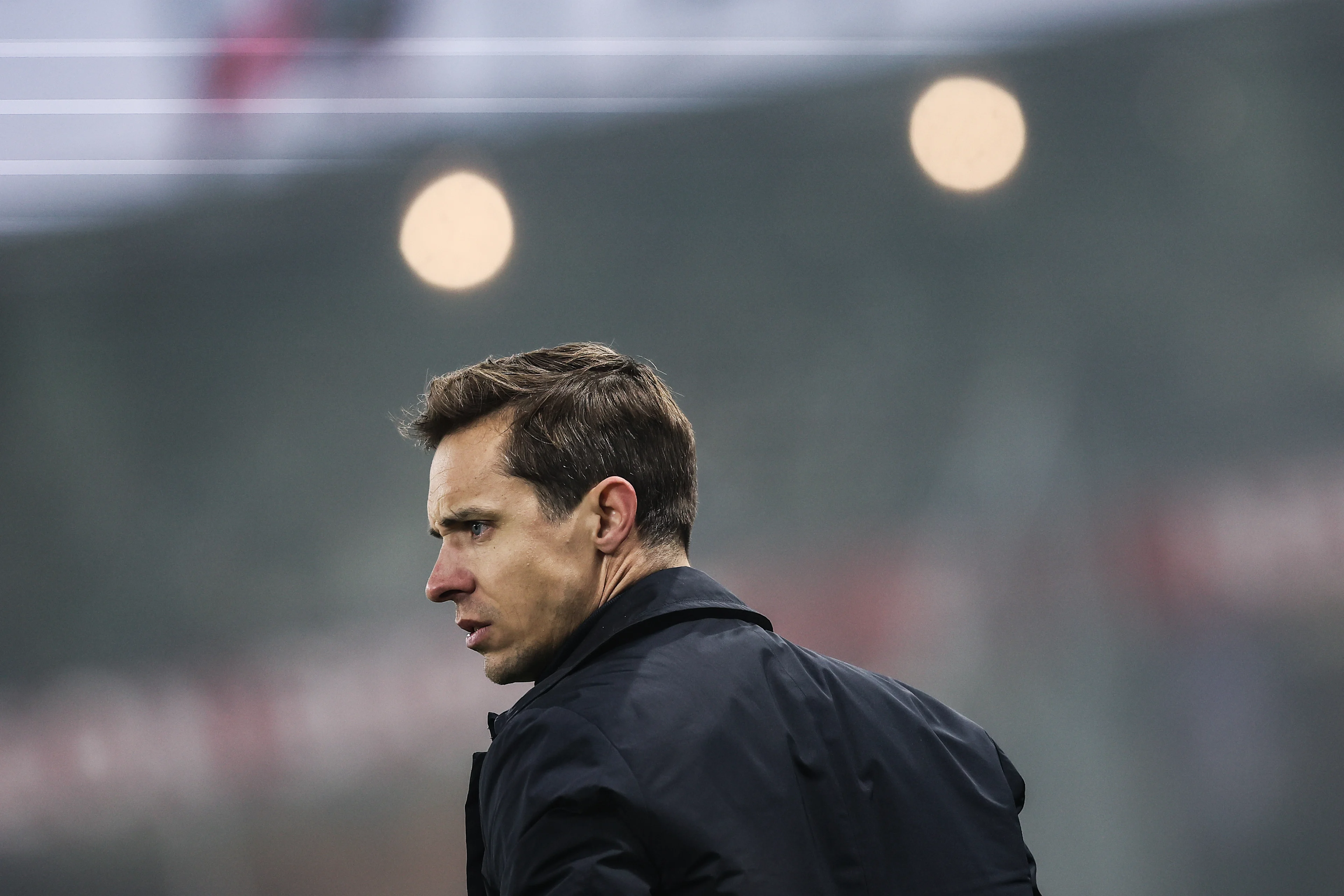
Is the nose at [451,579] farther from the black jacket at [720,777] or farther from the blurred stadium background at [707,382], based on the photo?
the blurred stadium background at [707,382]

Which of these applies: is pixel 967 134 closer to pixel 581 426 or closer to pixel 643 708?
pixel 581 426

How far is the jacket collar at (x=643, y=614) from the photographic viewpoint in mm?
695

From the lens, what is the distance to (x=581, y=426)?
81 centimetres

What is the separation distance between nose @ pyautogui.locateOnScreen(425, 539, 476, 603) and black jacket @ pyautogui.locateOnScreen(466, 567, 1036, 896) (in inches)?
3.7

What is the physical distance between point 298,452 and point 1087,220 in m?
1.09

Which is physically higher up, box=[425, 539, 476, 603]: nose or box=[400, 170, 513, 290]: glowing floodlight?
box=[400, 170, 513, 290]: glowing floodlight

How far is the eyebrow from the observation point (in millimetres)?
796

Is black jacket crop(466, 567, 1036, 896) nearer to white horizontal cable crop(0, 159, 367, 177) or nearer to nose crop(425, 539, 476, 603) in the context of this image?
nose crop(425, 539, 476, 603)

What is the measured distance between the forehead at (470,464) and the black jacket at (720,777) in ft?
0.46

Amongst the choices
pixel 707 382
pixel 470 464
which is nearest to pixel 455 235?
pixel 707 382

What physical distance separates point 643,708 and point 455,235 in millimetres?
1051

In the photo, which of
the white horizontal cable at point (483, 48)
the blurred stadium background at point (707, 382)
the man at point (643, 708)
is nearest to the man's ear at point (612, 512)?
the man at point (643, 708)

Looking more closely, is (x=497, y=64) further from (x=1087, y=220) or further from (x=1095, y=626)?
(x=1095, y=626)

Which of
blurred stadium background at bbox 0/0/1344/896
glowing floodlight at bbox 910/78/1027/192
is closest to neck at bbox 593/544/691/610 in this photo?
blurred stadium background at bbox 0/0/1344/896
